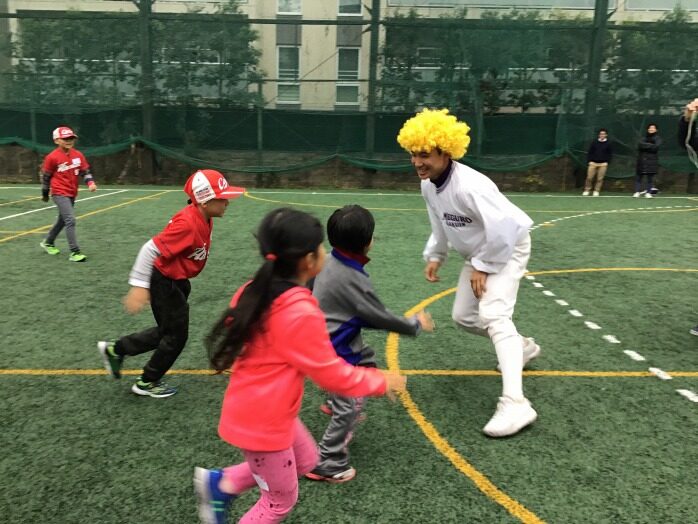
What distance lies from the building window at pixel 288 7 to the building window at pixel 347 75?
197 cm

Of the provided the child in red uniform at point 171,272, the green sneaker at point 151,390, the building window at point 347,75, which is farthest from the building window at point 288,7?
the green sneaker at point 151,390

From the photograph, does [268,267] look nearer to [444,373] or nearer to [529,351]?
[444,373]

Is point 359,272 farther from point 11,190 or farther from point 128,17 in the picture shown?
point 128,17

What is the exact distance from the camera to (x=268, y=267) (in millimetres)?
2119

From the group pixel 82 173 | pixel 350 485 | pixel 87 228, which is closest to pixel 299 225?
pixel 350 485

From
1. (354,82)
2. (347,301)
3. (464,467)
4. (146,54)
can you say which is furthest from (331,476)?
(146,54)

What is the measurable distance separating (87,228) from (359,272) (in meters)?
8.93

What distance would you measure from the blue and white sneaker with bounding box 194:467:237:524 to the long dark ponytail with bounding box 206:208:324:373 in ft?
1.77

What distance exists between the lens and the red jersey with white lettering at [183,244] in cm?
376

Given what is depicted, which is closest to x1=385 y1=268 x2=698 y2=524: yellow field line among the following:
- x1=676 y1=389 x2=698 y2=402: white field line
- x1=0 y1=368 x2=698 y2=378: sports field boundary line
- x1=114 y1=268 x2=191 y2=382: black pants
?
x1=0 y1=368 x2=698 y2=378: sports field boundary line

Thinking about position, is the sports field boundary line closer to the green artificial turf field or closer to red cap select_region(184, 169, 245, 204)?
the green artificial turf field

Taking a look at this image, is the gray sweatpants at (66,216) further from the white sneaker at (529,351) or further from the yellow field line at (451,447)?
the white sneaker at (529,351)

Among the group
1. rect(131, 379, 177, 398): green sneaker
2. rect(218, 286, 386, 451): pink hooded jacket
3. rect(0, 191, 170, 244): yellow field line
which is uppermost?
rect(218, 286, 386, 451): pink hooded jacket

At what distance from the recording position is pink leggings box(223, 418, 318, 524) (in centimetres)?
224
